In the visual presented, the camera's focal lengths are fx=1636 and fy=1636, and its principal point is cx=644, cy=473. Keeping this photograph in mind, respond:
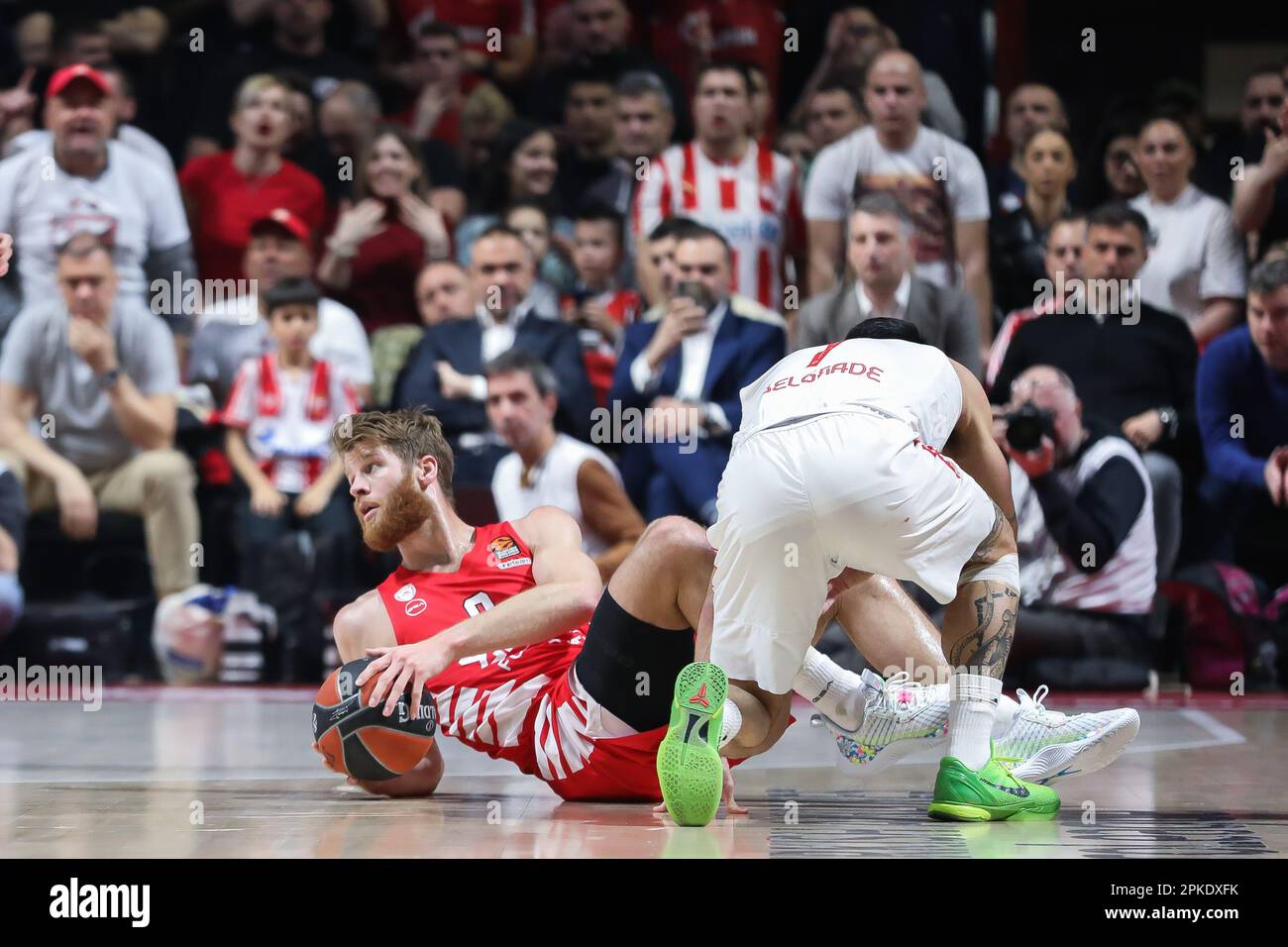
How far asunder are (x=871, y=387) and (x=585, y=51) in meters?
5.00

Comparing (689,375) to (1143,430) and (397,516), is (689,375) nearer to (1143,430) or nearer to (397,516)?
(1143,430)

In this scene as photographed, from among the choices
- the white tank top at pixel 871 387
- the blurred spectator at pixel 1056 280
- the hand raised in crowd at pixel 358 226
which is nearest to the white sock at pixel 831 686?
the white tank top at pixel 871 387

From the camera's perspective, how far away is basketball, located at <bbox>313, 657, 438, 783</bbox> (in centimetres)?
361

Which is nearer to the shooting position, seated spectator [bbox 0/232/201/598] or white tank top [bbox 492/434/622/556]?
white tank top [bbox 492/434/622/556]

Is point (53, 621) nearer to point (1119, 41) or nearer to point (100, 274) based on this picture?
point (100, 274)

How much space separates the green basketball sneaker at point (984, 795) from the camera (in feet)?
11.3

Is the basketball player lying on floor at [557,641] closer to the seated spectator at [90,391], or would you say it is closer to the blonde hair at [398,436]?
the blonde hair at [398,436]

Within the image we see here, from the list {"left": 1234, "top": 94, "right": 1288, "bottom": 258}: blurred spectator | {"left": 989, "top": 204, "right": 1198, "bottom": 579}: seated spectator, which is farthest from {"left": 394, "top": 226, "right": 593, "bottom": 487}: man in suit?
{"left": 1234, "top": 94, "right": 1288, "bottom": 258}: blurred spectator

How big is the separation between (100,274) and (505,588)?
13.4 ft

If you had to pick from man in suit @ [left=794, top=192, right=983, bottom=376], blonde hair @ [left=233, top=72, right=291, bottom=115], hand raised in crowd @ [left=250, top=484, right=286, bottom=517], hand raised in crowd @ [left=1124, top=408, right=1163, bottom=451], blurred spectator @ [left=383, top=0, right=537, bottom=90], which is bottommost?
hand raised in crowd @ [left=250, top=484, right=286, bottom=517]

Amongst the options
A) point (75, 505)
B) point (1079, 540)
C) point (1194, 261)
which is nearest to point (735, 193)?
point (1194, 261)

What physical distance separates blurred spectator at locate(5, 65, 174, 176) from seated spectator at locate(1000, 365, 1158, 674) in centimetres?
413

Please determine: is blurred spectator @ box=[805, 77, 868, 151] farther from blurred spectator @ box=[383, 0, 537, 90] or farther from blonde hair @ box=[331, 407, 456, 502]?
blonde hair @ box=[331, 407, 456, 502]
